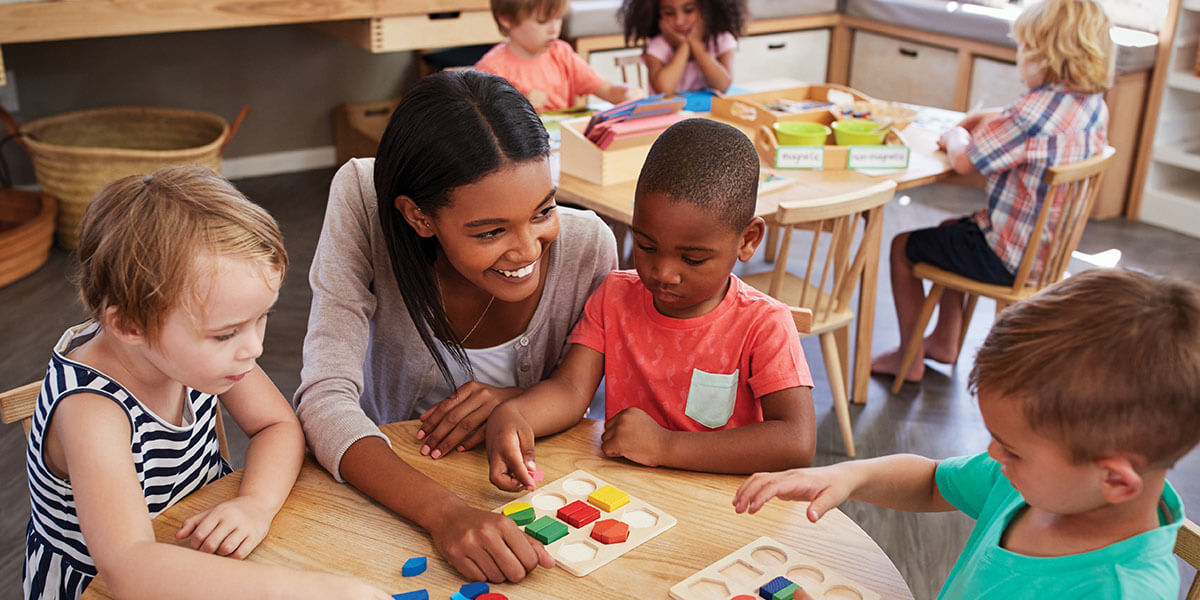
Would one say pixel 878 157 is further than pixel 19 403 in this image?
Yes

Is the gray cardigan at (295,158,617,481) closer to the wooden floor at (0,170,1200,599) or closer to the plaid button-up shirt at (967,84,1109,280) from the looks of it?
the wooden floor at (0,170,1200,599)

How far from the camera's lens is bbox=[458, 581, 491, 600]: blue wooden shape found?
104 cm

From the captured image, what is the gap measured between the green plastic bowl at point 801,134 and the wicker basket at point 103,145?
6.09ft

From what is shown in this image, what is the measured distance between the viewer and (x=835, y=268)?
265 cm

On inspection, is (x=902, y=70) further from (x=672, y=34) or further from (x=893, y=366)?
(x=893, y=366)

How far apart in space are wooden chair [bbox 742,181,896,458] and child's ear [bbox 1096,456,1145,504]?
4.65ft

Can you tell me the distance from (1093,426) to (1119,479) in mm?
53

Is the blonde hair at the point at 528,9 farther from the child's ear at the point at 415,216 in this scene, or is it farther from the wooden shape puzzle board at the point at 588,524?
the wooden shape puzzle board at the point at 588,524

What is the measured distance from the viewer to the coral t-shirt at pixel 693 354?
138 cm

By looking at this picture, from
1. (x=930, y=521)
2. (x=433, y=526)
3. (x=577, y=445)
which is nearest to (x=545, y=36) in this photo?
(x=930, y=521)

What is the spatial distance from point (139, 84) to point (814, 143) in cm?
302

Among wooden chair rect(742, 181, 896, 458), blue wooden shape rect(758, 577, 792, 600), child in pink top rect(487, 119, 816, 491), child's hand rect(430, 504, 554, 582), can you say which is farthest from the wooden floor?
child's hand rect(430, 504, 554, 582)

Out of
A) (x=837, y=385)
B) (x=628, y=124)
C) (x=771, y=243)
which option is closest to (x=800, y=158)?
(x=628, y=124)

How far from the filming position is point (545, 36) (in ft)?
10.7
